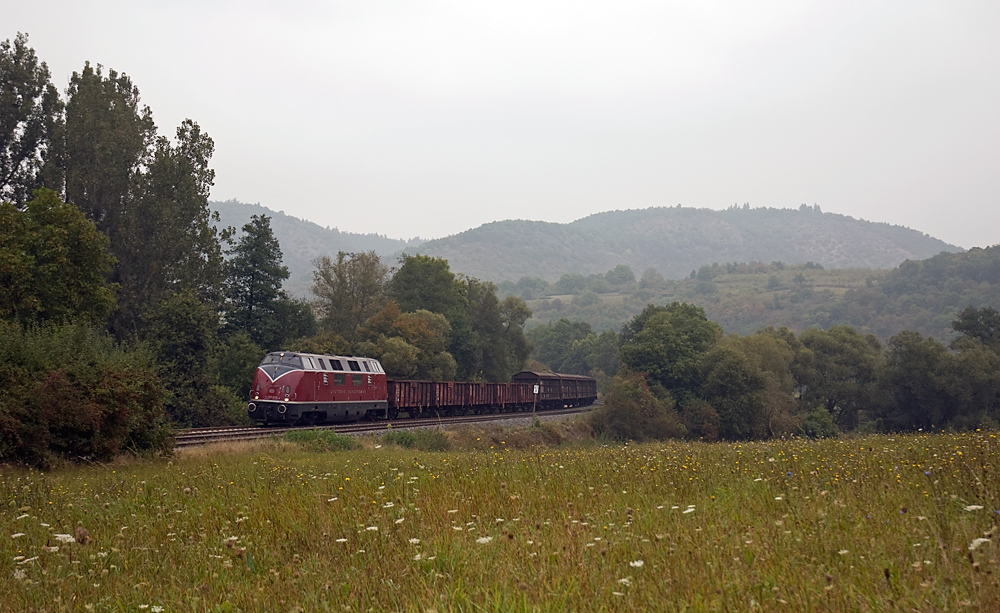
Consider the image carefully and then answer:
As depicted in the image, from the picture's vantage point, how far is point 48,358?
20.5 m

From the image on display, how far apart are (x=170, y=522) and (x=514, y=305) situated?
94.7 meters

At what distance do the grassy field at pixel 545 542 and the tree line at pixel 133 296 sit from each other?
10.3m

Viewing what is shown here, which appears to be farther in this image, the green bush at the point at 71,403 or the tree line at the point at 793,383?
the tree line at the point at 793,383

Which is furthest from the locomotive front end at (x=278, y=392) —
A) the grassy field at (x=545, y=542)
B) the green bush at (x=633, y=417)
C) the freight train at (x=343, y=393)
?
the green bush at (x=633, y=417)

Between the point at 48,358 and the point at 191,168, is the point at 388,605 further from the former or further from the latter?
the point at 191,168

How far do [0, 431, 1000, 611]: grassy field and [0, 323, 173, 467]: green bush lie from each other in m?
8.46

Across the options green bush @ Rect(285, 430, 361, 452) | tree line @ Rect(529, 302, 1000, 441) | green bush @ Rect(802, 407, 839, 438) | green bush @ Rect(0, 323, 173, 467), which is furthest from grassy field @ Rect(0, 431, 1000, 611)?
green bush @ Rect(802, 407, 839, 438)

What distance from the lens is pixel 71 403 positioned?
61.0 ft

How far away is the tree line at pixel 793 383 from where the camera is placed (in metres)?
61.4

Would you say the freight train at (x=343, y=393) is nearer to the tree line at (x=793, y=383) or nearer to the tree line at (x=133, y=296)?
the tree line at (x=133, y=296)

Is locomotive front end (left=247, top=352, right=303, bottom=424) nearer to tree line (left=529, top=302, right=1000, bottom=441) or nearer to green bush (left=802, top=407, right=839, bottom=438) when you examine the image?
tree line (left=529, top=302, right=1000, bottom=441)

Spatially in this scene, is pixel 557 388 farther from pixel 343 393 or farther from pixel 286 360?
pixel 286 360

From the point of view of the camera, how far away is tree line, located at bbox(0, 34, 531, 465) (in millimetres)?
19812

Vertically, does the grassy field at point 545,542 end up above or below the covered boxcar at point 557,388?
above
